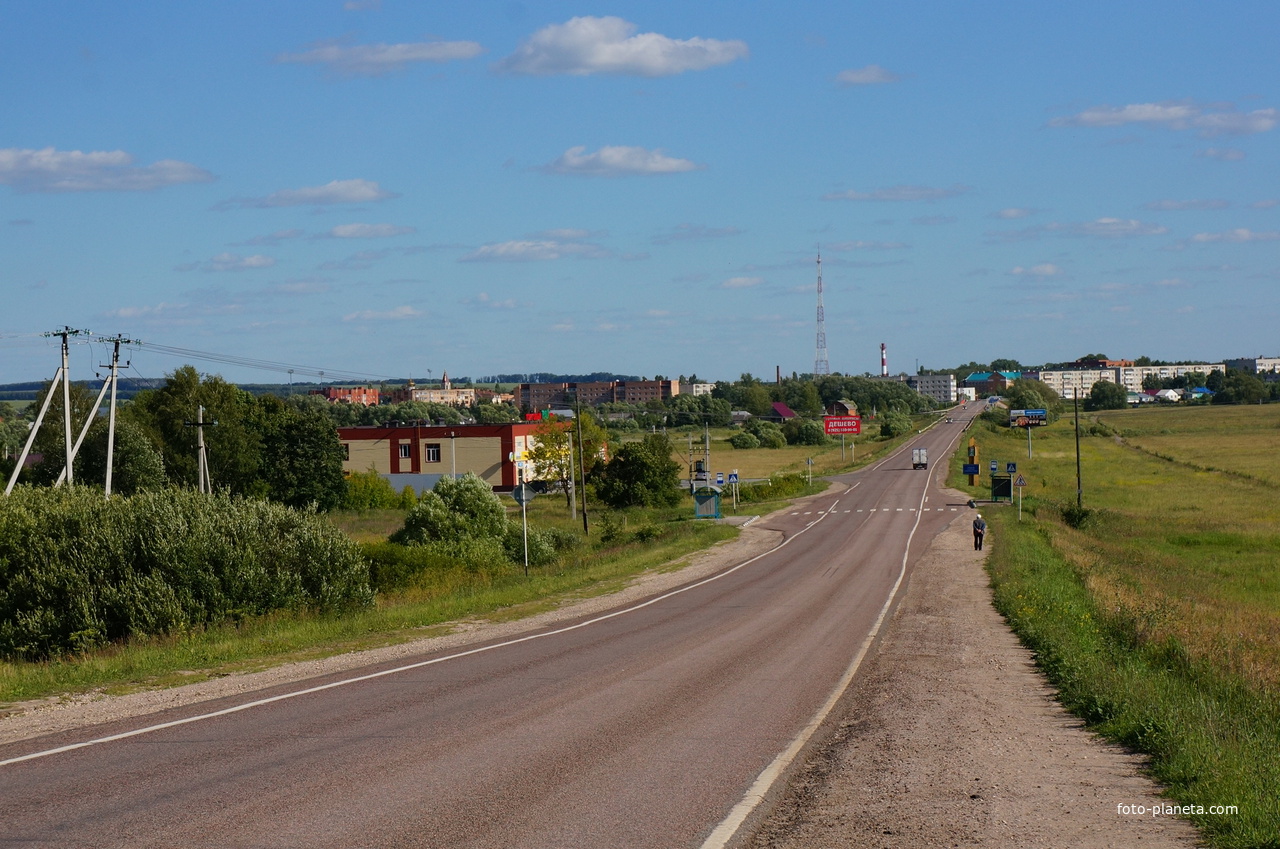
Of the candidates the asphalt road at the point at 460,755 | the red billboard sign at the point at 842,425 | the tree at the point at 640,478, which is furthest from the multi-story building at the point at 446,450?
the asphalt road at the point at 460,755

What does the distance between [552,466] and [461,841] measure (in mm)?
74938

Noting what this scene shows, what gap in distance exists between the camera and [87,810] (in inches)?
328

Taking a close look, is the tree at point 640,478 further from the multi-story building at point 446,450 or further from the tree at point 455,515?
the tree at point 455,515

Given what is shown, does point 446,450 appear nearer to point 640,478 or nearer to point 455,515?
point 640,478

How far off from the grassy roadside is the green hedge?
15.0 m

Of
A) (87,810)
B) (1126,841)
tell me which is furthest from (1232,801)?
(87,810)

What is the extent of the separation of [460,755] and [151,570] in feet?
45.2

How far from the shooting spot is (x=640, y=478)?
75.1 meters

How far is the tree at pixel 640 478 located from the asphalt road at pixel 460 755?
55.6 metres

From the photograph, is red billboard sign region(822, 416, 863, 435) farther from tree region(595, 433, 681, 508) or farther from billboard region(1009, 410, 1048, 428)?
billboard region(1009, 410, 1048, 428)

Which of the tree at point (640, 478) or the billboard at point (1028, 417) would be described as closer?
the tree at point (640, 478)

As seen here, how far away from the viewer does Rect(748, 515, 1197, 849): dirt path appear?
796 cm

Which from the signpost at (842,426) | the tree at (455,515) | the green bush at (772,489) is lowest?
the green bush at (772,489)

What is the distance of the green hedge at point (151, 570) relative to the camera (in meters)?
20.9
